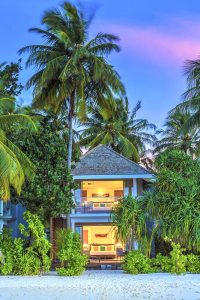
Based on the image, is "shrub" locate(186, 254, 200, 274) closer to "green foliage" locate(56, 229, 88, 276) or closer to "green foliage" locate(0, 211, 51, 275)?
"green foliage" locate(56, 229, 88, 276)

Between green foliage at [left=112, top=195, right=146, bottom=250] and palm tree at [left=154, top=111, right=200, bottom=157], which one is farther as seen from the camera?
palm tree at [left=154, top=111, right=200, bottom=157]

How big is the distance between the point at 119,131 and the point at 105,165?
1198 cm

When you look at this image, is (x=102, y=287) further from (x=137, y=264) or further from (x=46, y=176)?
(x=46, y=176)

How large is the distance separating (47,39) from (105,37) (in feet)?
11.3

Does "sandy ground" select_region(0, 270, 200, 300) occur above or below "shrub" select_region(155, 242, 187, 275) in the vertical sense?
below

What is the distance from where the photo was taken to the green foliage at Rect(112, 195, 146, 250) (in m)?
20.1

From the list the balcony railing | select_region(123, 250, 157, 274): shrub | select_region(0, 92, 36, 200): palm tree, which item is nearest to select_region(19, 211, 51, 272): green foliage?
select_region(0, 92, 36, 200): palm tree

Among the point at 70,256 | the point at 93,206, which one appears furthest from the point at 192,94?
the point at 70,256

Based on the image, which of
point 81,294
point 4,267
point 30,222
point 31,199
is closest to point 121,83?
point 31,199

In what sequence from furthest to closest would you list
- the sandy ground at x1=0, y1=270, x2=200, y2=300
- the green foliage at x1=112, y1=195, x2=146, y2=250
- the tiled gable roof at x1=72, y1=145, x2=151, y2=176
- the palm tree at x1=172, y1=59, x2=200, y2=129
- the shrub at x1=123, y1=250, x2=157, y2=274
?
the tiled gable roof at x1=72, y1=145, x2=151, y2=176 < the palm tree at x1=172, y1=59, x2=200, y2=129 < the green foliage at x1=112, y1=195, x2=146, y2=250 < the shrub at x1=123, y1=250, x2=157, y2=274 < the sandy ground at x1=0, y1=270, x2=200, y2=300

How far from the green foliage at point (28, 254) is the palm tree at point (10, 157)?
187cm

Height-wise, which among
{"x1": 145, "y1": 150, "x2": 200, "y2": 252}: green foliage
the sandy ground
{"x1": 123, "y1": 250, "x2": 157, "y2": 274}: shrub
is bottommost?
the sandy ground

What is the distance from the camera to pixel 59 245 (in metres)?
20.0

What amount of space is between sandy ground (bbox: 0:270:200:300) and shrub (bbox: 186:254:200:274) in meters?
1.33
